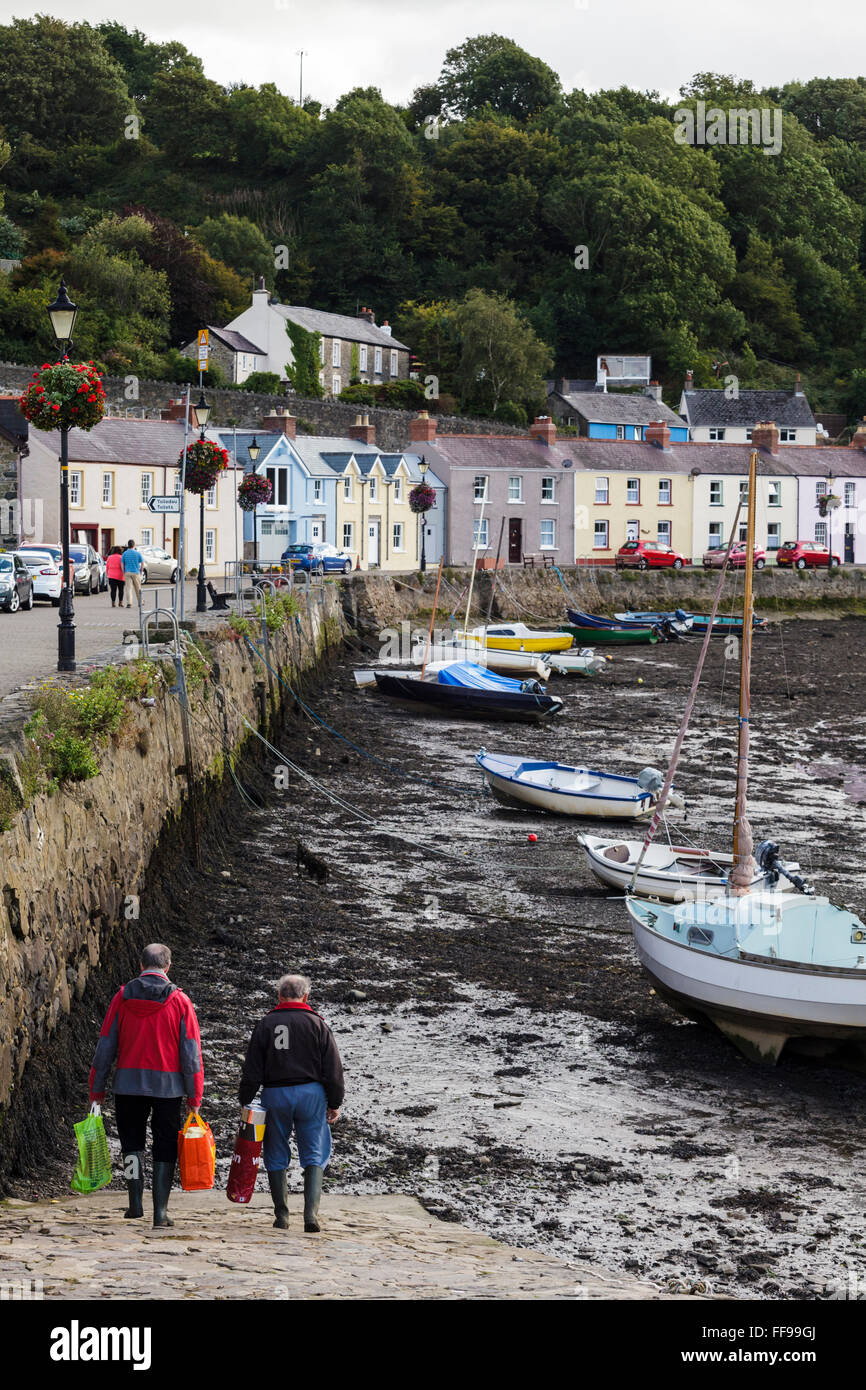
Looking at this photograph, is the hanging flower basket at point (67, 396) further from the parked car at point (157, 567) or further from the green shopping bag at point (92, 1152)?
the parked car at point (157, 567)

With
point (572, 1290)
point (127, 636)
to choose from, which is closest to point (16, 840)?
point (572, 1290)

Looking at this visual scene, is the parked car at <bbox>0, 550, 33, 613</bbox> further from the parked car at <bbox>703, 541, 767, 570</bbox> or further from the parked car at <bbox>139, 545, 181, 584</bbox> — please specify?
the parked car at <bbox>703, 541, 767, 570</bbox>

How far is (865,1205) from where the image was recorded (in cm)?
1041

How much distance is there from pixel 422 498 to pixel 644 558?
40.4ft

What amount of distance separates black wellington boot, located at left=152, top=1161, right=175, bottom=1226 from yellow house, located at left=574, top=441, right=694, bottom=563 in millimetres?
63824

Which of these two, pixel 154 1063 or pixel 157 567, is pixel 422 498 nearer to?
pixel 157 567

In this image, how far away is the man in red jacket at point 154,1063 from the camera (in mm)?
8406

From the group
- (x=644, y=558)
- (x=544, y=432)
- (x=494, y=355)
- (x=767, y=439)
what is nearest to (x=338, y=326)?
(x=494, y=355)

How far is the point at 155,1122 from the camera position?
8.55 meters

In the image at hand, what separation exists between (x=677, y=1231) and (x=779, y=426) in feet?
289

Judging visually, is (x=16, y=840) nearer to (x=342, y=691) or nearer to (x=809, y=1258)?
(x=809, y=1258)

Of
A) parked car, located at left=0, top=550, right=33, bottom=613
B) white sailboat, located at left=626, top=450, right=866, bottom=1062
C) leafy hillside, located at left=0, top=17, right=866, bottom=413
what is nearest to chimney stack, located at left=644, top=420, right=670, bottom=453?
leafy hillside, located at left=0, top=17, right=866, bottom=413

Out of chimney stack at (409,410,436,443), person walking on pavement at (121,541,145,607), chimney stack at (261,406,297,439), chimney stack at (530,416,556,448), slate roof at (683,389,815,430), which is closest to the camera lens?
person walking on pavement at (121,541,145,607)

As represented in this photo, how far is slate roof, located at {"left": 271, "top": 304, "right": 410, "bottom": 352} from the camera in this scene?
285ft
